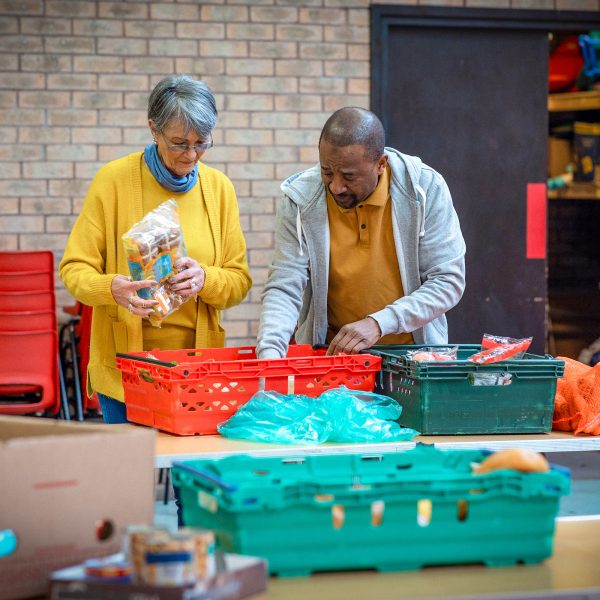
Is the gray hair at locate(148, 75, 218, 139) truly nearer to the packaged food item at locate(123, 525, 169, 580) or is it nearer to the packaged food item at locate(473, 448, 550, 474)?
the packaged food item at locate(473, 448, 550, 474)

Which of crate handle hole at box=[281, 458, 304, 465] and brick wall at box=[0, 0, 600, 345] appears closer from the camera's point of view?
crate handle hole at box=[281, 458, 304, 465]

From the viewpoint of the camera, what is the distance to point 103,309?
3.59 m

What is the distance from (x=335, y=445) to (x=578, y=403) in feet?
2.56

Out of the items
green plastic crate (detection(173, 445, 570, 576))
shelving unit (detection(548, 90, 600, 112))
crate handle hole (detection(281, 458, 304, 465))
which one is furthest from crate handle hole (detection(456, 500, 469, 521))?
shelving unit (detection(548, 90, 600, 112))

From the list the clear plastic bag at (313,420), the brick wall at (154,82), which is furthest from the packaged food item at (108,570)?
the brick wall at (154,82)

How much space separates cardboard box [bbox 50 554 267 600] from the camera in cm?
162

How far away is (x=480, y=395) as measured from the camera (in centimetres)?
306

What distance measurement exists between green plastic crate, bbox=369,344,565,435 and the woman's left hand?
71cm

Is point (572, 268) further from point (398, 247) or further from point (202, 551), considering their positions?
point (202, 551)

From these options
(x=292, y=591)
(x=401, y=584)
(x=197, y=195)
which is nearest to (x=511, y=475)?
(x=401, y=584)

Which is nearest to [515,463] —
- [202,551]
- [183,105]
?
[202,551]

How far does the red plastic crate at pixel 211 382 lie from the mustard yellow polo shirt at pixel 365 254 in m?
0.42

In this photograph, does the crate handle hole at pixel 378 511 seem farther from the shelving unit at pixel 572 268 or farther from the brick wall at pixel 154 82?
the shelving unit at pixel 572 268

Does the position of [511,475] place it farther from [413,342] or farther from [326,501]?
[413,342]
